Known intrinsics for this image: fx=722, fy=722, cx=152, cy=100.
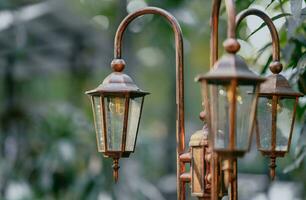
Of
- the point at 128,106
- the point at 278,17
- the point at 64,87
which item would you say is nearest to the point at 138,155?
the point at 278,17

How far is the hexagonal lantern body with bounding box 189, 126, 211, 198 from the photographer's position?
2441 mm

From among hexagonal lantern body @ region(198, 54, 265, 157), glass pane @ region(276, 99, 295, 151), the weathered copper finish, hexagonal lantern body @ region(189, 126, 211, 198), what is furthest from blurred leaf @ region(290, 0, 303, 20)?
hexagonal lantern body @ region(198, 54, 265, 157)

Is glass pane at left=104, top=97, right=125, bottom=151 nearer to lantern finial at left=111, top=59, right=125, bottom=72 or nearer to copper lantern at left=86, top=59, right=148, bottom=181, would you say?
copper lantern at left=86, top=59, right=148, bottom=181

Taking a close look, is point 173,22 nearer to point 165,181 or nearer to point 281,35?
point 281,35

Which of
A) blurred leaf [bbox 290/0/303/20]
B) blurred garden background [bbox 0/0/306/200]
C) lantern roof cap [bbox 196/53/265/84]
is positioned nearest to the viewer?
lantern roof cap [bbox 196/53/265/84]

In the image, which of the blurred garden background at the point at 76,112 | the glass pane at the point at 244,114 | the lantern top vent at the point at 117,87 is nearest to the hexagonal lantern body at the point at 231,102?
the glass pane at the point at 244,114

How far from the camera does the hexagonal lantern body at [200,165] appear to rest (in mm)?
2441

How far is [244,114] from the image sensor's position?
6.80 ft

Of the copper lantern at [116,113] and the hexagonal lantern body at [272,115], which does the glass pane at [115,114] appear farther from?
the hexagonal lantern body at [272,115]

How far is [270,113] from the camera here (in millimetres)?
2533

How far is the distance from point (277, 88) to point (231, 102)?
556mm

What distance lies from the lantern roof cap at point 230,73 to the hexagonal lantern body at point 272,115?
49 cm

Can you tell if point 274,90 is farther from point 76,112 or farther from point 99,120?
point 76,112

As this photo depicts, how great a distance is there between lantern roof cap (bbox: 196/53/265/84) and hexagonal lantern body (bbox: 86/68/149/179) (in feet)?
1.67
